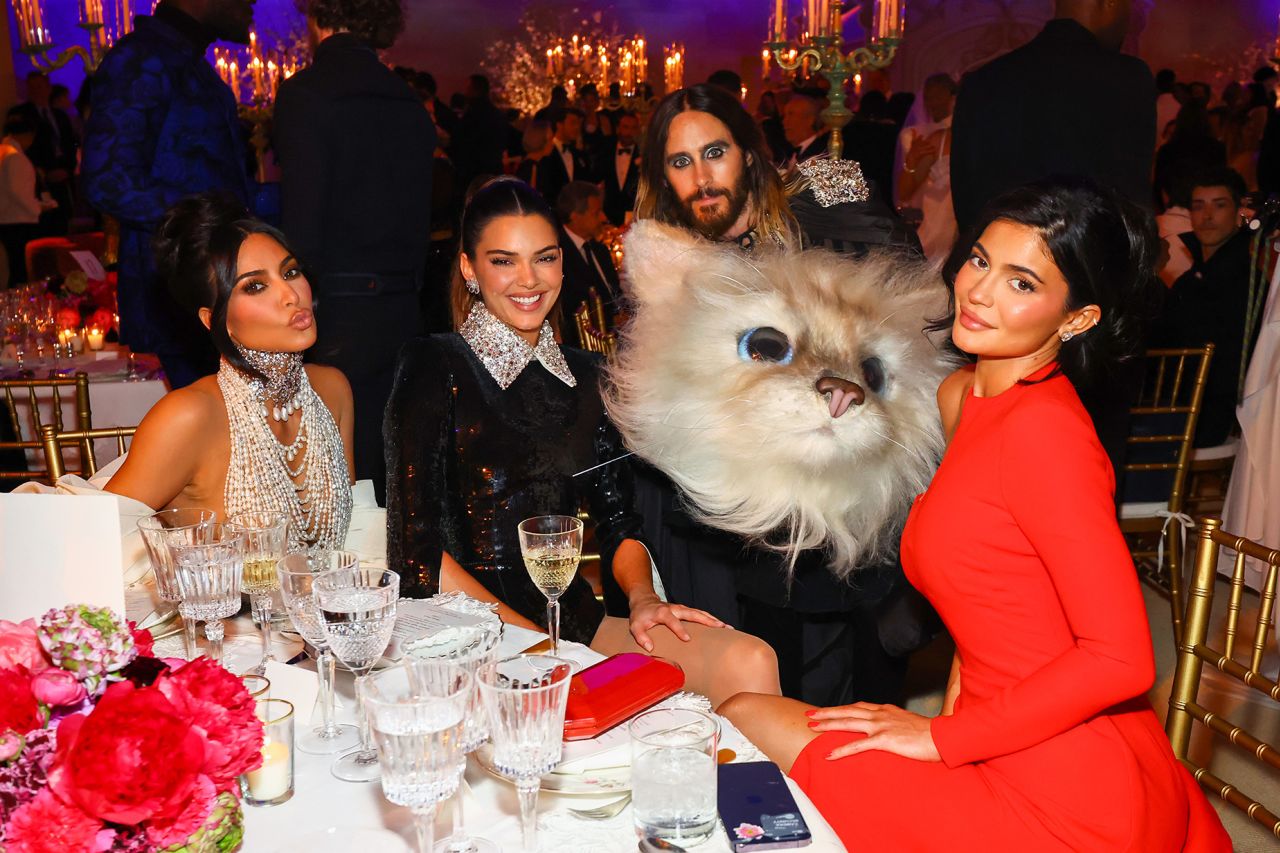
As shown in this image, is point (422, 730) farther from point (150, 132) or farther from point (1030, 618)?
point (150, 132)

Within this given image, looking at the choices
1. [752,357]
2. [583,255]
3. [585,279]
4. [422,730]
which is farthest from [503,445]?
[583,255]

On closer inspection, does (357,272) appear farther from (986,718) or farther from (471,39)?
(471,39)

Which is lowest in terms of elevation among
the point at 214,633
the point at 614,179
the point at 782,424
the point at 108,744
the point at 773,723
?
the point at 773,723

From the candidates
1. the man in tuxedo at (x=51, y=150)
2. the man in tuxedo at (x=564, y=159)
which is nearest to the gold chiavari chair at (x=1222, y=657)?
the man in tuxedo at (x=564, y=159)

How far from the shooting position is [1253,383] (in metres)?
3.60

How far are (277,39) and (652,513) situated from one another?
11.7m

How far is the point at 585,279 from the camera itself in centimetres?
532

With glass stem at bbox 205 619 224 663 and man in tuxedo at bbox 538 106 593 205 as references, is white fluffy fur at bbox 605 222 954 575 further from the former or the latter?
man in tuxedo at bbox 538 106 593 205

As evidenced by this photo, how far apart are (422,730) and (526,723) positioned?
0.38 ft

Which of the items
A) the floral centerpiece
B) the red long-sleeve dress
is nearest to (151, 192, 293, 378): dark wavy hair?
the floral centerpiece

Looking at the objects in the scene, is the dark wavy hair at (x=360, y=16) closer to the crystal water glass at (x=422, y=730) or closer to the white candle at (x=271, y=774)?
the white candle at (x=271, y=774)

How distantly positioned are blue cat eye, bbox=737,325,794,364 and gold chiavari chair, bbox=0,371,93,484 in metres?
1.65

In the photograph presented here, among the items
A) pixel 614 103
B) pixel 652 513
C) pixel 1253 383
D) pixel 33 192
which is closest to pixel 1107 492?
pixel 652 513

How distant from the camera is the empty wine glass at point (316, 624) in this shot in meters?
1.44
